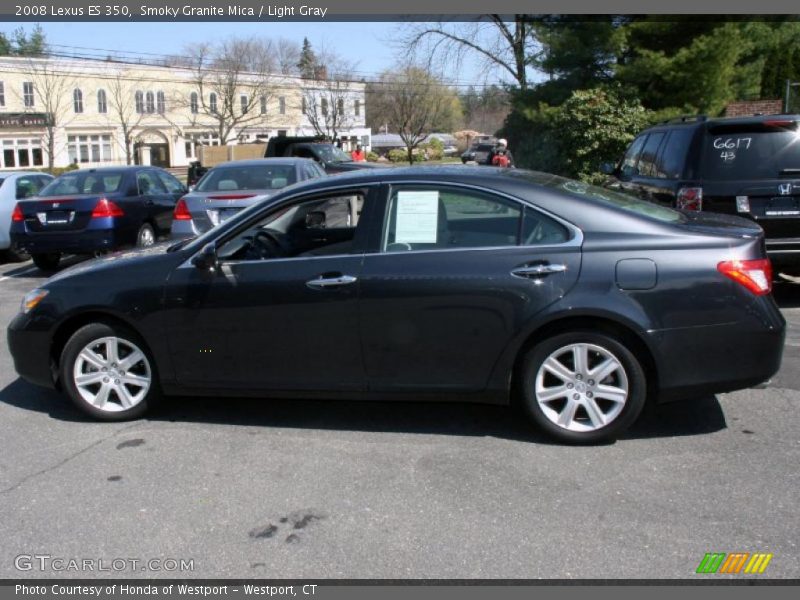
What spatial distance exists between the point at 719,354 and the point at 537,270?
112cm

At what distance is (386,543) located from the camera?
11.7 ft


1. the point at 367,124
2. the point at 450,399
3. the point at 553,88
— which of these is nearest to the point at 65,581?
the point at 450,399

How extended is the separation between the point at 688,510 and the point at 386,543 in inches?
58.2

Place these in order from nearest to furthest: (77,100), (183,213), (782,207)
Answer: (782,207) < (183,213) < (77,100)

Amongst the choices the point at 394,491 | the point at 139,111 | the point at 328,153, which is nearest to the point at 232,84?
the point at 139,111

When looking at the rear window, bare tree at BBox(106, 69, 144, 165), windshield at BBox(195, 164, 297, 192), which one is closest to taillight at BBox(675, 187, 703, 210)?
the rear window

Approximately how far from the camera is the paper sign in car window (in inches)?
187

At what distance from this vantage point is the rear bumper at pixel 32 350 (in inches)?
203

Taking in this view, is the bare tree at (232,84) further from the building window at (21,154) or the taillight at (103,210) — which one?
the taillight at (103,210)

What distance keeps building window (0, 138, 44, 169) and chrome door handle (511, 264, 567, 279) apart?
181ft

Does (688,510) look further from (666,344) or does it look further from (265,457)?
(265,457)

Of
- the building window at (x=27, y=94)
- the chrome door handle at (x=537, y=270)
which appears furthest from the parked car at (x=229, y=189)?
the building window at (x=27, y=94)

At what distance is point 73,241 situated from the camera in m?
11.0

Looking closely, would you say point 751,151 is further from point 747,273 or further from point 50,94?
point 50,94
